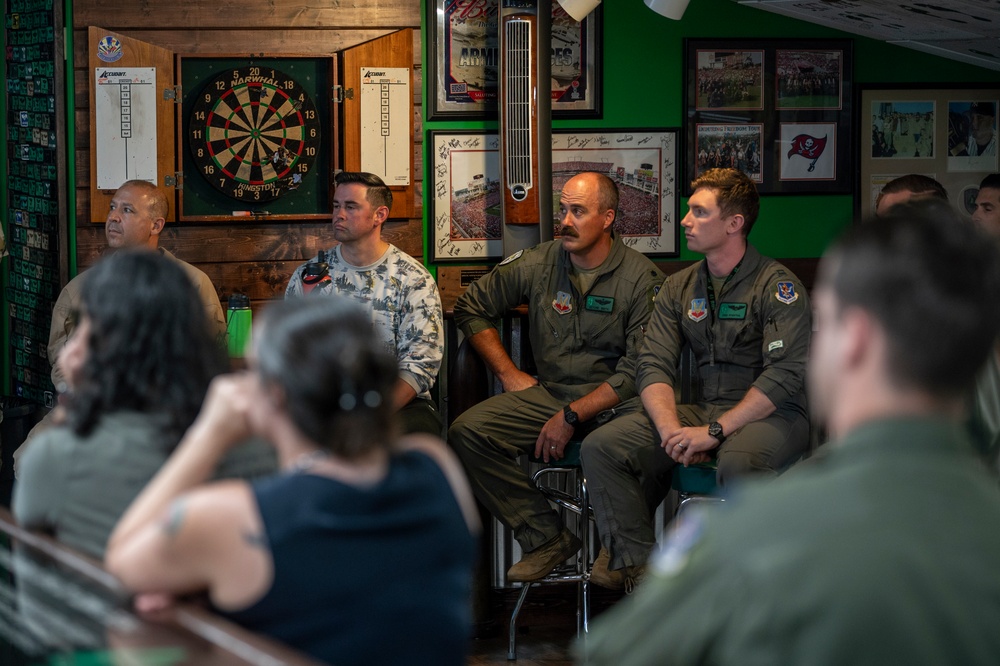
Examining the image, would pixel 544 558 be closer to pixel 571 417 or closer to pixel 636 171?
pixel 571 417

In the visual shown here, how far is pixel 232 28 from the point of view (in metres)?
5.34

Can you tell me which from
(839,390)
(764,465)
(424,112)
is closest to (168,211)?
(424,112)

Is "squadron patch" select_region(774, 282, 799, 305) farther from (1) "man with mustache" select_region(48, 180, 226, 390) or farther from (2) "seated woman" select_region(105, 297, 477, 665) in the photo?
(2) "seated woman" select_region(105, 297, 477, 665)

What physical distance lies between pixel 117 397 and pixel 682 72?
440cm

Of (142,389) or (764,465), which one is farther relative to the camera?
(764,465)

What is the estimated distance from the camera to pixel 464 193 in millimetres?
5656

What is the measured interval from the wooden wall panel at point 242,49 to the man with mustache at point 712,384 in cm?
188

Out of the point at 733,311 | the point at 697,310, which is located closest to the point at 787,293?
the point at 733,311

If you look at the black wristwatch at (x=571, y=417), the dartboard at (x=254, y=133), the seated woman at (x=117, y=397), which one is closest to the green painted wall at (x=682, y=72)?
the dartboard at (x=254, y=133)

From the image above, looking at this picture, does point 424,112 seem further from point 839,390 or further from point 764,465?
point 839,390

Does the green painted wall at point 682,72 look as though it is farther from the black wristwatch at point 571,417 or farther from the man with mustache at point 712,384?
the black wristwatch at point 571,417

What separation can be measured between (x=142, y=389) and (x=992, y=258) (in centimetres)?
129

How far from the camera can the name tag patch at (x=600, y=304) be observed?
4.27 metres

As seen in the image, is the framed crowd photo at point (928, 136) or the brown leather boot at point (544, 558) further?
the framed crowd photo at point (928, 136)
